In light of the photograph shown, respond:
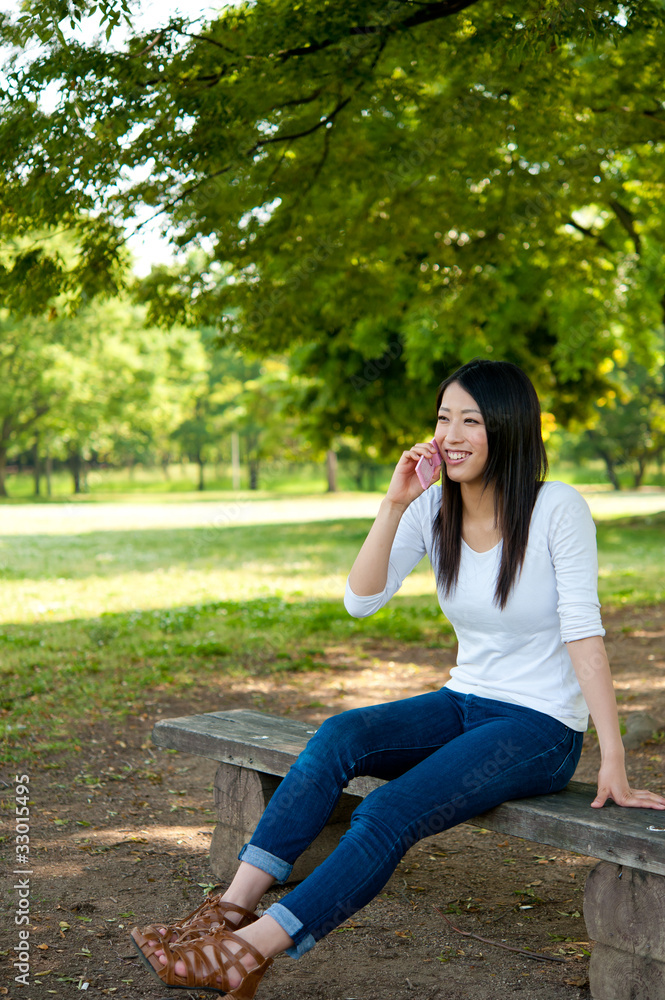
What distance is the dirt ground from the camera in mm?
2740

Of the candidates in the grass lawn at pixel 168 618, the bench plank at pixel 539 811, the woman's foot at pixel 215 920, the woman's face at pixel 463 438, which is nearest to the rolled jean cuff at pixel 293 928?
the woman's foot at pixel 215 920

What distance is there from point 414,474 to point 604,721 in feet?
3.16

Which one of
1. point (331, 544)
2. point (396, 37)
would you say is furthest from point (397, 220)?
point (331, 544)

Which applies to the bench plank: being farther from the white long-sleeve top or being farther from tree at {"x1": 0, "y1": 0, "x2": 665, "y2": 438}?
tree at {"x1": 0, "y1": 0, "x2": 665, "y2": 438}

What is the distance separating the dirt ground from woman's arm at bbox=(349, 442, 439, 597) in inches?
47.6

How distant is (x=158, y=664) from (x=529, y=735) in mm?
4796

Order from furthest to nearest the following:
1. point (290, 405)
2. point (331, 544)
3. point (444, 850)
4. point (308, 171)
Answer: point (290, 405)
point (331, 544)
point (308, 171)
point (444, 850)

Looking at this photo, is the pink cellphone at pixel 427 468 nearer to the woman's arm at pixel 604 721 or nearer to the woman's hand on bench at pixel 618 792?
the woman's arm at pixel 604 721

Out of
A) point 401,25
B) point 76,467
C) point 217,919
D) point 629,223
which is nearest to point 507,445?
point 217,919

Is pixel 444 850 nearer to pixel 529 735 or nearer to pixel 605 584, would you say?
pixel 529 735

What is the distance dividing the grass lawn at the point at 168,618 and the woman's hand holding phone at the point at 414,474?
3077mm

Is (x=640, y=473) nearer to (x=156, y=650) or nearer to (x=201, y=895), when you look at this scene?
(x=156, y=650)

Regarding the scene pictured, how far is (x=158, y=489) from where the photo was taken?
61812mm

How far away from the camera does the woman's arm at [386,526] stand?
293 cm
